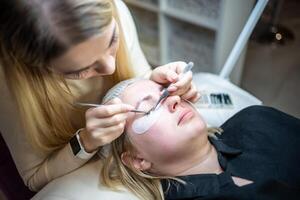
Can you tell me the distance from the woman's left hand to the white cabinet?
675 millimetres

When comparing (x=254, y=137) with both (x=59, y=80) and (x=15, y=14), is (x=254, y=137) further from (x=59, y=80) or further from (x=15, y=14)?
(x=15, y=14)

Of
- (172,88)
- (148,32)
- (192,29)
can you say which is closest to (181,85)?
(172,88)

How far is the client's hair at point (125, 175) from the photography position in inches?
39.1

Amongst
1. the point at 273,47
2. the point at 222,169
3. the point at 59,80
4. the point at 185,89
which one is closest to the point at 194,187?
the point at 222,169

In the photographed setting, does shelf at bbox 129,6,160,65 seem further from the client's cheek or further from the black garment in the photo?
the client's cheek

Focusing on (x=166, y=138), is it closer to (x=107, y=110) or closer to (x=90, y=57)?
(x=107, y=110)

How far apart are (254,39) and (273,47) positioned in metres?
0.13

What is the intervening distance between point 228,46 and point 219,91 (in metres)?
0.43

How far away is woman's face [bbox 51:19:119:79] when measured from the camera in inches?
29.3

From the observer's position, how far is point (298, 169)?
1.07 meters

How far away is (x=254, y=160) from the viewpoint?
109 cm

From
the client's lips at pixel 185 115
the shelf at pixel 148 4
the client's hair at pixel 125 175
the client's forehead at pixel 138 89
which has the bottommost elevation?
the client's hair at pixel 125 175

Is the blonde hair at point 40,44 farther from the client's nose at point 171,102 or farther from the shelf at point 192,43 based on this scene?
the shelf at point 192,43

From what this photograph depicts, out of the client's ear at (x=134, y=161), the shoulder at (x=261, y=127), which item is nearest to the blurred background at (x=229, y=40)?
the shoulder at (x=261, y=127)
